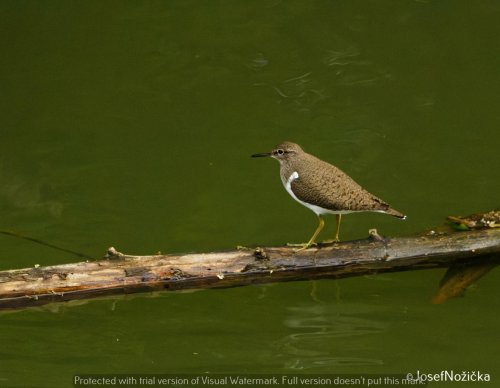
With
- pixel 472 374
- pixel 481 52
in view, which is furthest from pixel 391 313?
pixel 481 52

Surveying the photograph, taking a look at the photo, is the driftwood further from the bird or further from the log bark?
the bird

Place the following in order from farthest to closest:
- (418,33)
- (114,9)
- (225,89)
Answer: (114,9) → (418,33) → (225,89)

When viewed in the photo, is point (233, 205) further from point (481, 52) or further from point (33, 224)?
point (481, 52)

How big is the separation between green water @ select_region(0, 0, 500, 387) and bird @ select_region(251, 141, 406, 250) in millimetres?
786

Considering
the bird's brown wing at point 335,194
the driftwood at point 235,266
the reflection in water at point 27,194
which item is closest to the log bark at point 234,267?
the driftwood at point 235,266

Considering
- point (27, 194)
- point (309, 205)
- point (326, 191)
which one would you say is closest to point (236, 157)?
point (27, 194)

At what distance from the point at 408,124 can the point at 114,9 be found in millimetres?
4242

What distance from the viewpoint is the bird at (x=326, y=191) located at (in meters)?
6.00

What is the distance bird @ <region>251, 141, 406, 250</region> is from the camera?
6.00 meters

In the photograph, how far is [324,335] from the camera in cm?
607

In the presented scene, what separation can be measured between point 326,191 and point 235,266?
87 centimetres

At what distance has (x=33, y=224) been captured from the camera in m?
7.63

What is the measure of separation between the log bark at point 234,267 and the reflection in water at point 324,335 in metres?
0.49

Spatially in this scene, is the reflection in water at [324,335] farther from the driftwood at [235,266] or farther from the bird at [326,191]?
the bird at [326,191]
